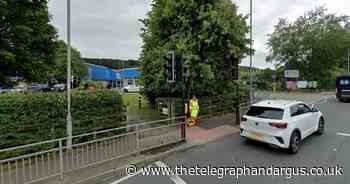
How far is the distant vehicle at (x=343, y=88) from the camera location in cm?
2181

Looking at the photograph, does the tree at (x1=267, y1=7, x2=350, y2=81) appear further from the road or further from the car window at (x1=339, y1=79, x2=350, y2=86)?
the road

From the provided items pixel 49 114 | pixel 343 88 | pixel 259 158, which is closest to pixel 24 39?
pixel 49 114

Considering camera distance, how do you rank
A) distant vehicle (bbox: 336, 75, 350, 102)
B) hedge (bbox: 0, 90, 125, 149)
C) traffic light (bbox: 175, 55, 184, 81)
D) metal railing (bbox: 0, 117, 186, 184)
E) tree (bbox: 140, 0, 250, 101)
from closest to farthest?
metal railing (bbox: 0, 117, 186, 184), hedge (bbox: 0, 90, 125, 149), traffic light (bbox: 175, 55, 184, 81), tree (bbox: 140, 0, 250, 101), distant vehicle (bbox: 336, 75, 350, 102)

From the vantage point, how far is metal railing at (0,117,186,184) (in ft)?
17.0

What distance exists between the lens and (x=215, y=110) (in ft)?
46.2

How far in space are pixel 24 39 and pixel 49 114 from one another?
10782 mm

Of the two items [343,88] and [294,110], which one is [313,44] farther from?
[294,110]

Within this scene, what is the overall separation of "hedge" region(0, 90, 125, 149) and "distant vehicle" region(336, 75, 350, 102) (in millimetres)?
21757

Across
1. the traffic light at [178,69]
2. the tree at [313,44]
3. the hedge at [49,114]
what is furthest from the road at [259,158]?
the tree at [313,44]

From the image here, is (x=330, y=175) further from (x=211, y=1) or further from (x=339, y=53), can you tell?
(x=339, y=53)

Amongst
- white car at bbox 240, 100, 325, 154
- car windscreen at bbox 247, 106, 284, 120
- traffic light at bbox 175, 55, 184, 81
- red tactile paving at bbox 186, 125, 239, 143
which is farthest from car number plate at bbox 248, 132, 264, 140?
traffic light at bbox 175, 55, 184, 81

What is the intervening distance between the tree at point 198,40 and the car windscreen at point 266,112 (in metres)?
4.92

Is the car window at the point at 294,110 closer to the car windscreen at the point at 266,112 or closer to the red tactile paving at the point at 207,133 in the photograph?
the car windscreen at the point at 266,112

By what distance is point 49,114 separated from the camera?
7043mm
